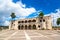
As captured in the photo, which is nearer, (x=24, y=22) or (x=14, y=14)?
(x=24, y=22)

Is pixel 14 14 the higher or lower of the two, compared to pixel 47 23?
higher

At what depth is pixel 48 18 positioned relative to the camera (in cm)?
9412

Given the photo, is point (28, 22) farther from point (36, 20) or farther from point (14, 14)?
point (14, 14)

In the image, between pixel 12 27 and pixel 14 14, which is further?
pixel 14 14

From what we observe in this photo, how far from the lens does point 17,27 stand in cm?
10094

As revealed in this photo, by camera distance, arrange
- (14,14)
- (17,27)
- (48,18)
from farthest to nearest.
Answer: (14,14), (17,27), (48,18)

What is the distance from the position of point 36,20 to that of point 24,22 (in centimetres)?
869

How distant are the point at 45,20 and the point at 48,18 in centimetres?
234

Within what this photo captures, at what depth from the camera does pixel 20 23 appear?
9994cm

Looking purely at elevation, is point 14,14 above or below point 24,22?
above

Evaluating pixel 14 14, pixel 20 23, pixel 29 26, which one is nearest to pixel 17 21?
pixel 20 23

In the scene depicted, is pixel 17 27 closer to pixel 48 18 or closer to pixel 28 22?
pixel 28 22

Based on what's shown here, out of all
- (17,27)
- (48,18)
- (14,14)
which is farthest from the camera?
(14,14)

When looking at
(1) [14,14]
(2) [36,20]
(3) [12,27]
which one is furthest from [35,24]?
(1) [14,14]
